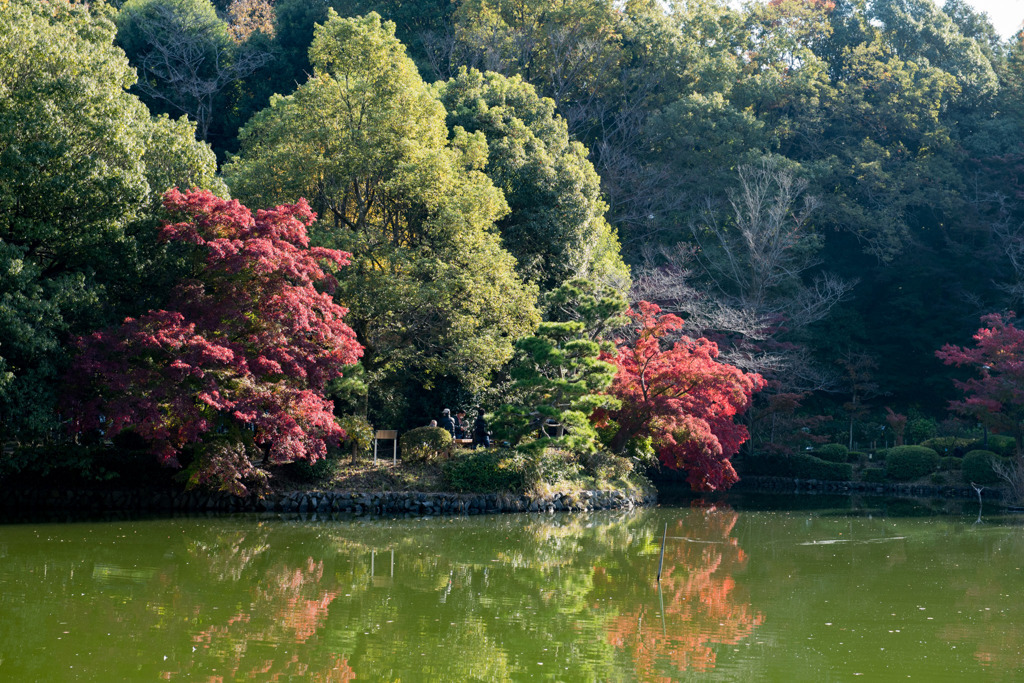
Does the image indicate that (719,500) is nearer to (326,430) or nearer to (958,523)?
(958,523)

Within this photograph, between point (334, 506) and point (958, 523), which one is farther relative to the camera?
point (958, 523)

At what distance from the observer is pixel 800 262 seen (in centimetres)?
3148

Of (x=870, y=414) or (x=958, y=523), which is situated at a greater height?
(x=870, y=414)

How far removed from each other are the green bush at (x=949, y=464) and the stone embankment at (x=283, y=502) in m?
11.8

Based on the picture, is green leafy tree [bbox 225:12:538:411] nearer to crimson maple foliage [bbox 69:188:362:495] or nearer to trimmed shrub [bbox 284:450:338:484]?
trimmed shrub [bbox 284:450:338:484]

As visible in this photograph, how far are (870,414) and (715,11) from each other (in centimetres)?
1581

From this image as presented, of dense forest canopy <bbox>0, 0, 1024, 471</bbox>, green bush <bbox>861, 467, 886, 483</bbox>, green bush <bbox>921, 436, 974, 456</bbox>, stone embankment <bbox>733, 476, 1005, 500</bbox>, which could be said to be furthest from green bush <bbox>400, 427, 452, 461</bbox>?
green bush <bbox>921, 436, 974, 456</bbox>

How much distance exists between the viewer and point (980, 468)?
23438 mm

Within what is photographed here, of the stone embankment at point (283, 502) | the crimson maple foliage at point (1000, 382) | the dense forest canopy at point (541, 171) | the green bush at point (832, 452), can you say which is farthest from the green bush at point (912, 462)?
the stone embankment at point (283, 502)

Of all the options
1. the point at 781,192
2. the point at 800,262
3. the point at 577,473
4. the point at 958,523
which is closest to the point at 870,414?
the point at 800,262

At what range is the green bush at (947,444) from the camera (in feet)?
82.4

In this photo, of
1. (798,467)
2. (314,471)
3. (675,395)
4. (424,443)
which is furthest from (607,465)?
(798,467)

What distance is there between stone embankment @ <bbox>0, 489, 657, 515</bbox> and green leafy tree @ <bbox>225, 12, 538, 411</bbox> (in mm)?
2867

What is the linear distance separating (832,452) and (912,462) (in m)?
2.04
